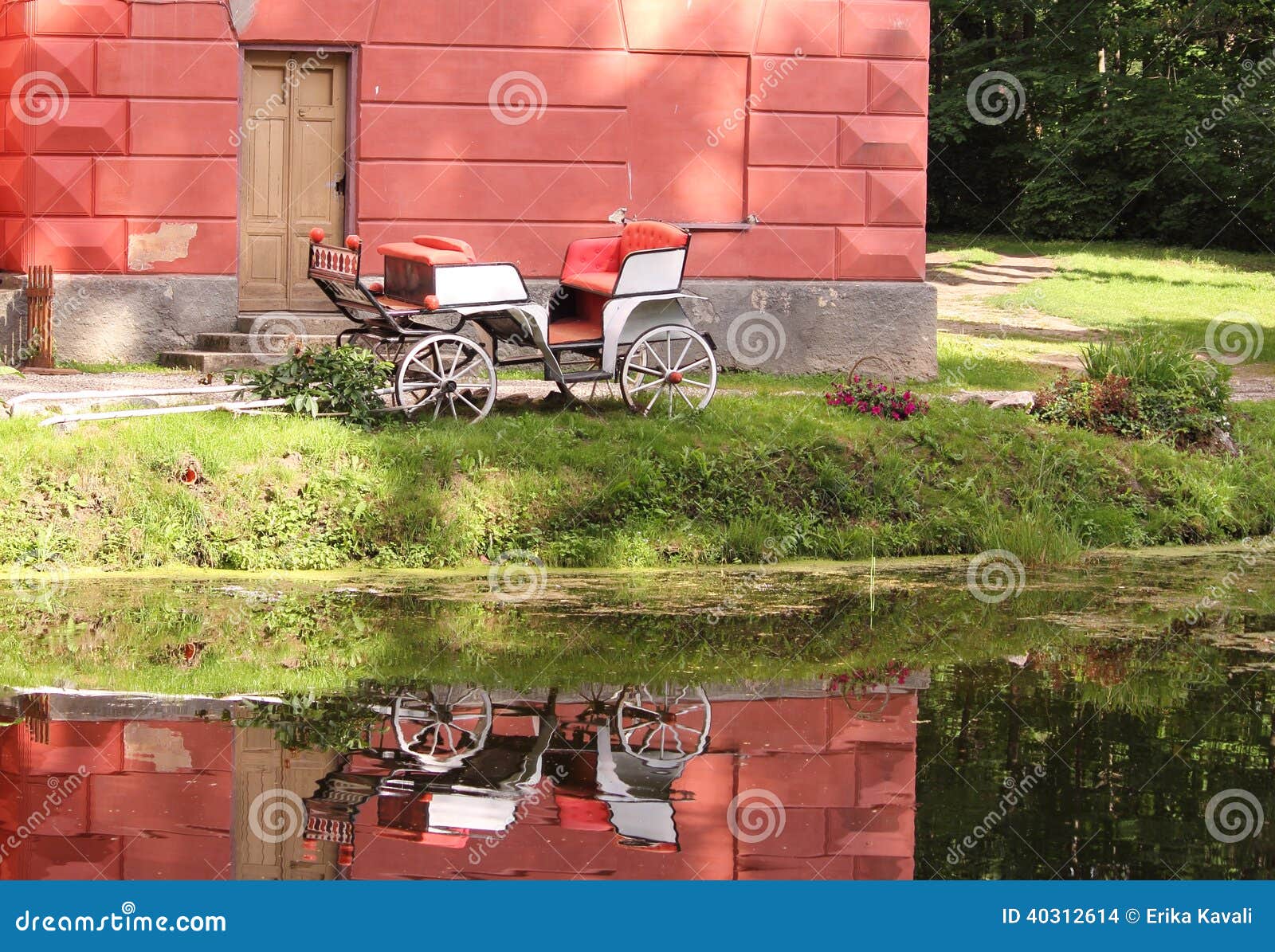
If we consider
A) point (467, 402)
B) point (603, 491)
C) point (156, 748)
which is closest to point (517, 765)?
point (156, 748)

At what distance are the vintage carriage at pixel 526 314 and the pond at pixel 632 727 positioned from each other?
Result: 6.08 feet

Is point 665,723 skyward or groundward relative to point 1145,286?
groundward

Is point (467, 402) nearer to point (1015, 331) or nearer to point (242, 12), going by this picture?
point (242, 12)

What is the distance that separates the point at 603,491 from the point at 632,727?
4168 mm

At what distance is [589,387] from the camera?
13836 millimetres

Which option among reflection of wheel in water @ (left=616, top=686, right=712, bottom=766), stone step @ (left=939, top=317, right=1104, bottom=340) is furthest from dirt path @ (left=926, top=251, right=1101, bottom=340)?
reflection of wheel in water @ (left=616, top=686, right=712, bottom=766)

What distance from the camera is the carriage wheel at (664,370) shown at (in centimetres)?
1218

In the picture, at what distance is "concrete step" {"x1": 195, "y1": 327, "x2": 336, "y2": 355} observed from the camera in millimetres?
14984

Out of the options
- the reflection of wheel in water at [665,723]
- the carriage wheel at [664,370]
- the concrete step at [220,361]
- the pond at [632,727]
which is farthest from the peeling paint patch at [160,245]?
the reflection of wheel in water at [665,723]

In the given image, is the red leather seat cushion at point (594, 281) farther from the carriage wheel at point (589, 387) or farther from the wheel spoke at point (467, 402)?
the wheel spoke at point (467, 402)

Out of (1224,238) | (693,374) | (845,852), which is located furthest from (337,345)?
(1224,238)

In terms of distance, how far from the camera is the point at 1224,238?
30.9 metres

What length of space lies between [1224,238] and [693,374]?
19.1 m

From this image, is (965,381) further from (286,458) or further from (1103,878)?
(1103,878)
